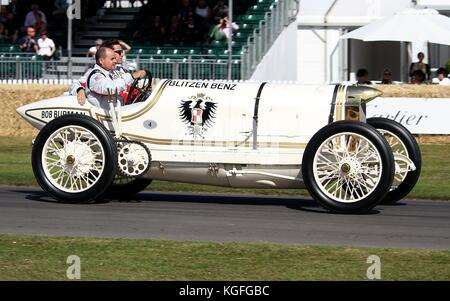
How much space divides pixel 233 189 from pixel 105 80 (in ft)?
8.80

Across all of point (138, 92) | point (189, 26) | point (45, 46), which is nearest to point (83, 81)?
point (138, 92)

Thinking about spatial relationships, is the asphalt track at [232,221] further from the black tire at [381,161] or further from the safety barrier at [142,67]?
the safety barrier at [142,67]

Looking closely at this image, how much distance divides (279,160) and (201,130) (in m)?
0.82

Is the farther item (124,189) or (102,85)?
(124,189)

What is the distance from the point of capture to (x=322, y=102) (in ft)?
37.8

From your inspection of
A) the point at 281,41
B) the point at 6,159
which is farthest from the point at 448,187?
the point at 281,41

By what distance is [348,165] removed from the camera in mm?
11211

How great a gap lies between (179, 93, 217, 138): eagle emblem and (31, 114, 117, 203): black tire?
0.75m

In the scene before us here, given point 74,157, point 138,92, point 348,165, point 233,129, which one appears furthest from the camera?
point 138,92

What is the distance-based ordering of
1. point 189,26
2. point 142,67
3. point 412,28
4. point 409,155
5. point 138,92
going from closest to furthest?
1. point 409,155
2. point 138,92
3. point 412,28
4. point 142,67
5. point 189,26

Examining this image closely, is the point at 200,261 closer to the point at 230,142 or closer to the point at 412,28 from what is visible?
the point at 230,142

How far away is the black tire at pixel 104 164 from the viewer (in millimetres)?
11641

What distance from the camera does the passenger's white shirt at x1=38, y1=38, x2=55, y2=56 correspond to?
26.8 metres
